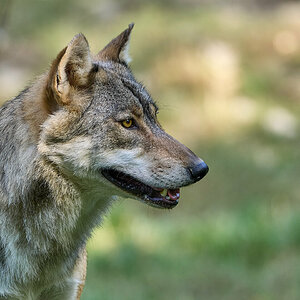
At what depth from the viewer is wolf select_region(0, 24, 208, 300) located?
416cm

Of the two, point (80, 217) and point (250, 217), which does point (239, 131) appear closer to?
point (250, 217)

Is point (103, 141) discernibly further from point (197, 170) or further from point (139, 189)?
point (197, 170)

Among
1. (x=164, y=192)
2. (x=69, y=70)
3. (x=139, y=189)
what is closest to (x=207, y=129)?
(x=164, y=192)

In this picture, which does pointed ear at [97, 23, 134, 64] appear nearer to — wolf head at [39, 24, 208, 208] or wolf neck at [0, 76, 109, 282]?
wolf head at [39, 24, 208, 208]


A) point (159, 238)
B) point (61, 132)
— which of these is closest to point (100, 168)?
point (61, 132)

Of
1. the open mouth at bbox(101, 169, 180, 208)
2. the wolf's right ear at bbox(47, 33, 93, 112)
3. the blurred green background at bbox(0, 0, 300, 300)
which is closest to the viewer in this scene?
the wolf's right ear at bbox(47, 33, 93, 112)

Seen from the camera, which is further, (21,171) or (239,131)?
(239,131)

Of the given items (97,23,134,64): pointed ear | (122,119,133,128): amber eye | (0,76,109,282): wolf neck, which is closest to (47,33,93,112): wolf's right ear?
(0,76,109,282): wolf neck

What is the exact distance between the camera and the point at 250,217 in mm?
8117

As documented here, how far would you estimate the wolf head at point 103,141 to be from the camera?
4152mm

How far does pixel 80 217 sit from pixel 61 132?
22.2 inches

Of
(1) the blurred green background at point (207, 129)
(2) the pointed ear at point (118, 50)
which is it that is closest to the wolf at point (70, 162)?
(2) the pointed ear at point (118, 50)

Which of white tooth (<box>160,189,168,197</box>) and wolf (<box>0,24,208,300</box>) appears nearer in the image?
wolf (<box>0,24,208,300</box>)

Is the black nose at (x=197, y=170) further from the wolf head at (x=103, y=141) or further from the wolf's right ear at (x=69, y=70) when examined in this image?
the wolf's right ear at (x=69, y=70)
